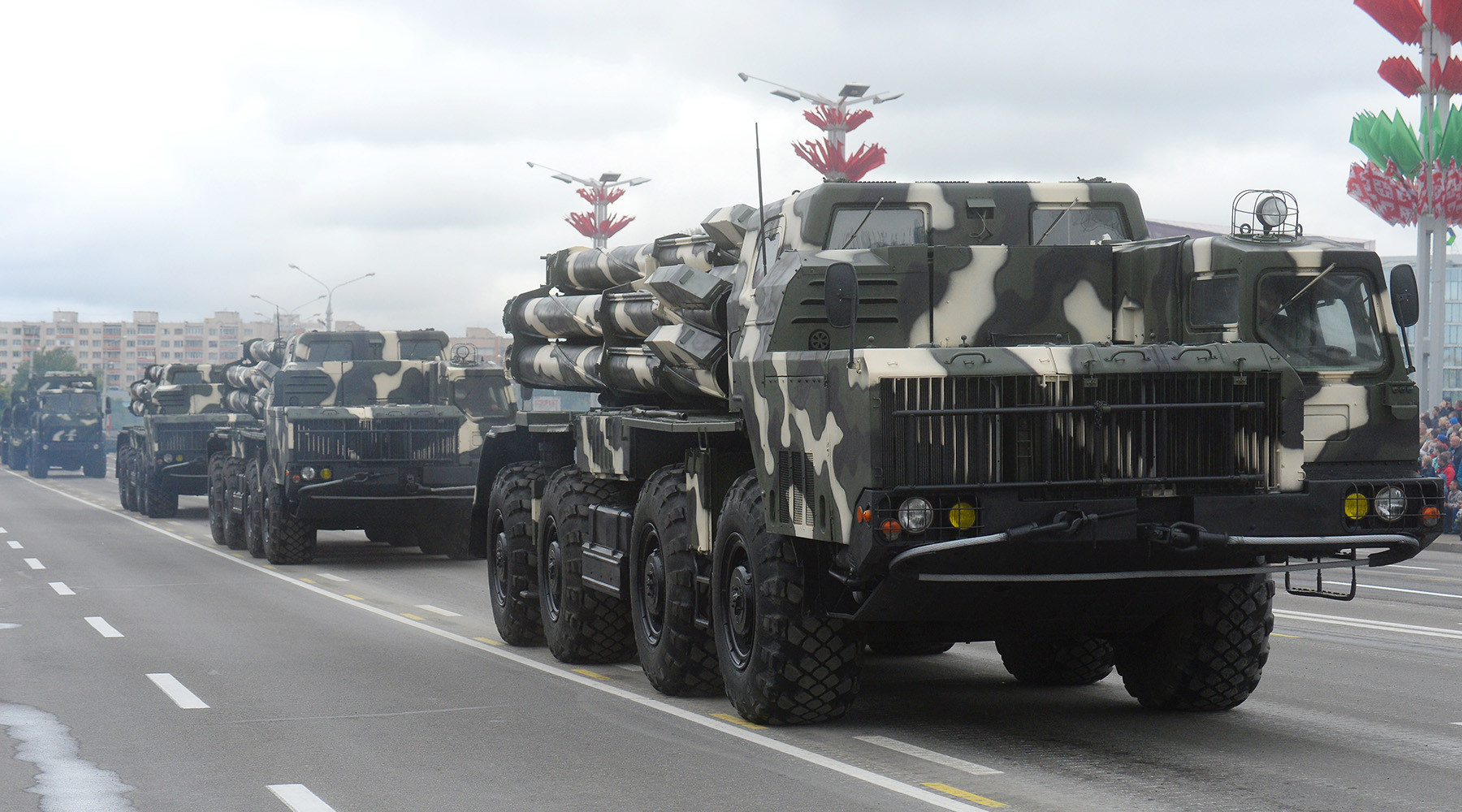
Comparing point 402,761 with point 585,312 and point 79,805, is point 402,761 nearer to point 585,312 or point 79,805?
point 79,805

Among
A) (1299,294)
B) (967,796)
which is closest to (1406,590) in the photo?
(1299,294)

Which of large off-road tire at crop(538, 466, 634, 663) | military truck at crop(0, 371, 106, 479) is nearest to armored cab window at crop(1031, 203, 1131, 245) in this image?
large off-road tire at crop(538, 466, 634, 663)

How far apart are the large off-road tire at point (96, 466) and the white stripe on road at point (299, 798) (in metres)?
56.8

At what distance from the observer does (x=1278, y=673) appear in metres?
11.3

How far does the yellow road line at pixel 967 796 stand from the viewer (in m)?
7.29

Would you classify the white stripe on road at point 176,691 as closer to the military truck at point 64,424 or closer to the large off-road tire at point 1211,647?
the large off-road tire at point 1211,647

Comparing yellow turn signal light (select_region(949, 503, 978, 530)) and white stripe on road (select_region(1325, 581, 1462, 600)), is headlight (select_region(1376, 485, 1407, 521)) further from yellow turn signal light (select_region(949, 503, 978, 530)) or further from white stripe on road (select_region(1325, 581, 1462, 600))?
white stripe on road (select_region(1325, 581, 1462, 600))

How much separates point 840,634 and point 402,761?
2.25 metres

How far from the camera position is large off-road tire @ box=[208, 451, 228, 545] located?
26906 mm

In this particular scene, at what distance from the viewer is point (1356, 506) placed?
27.1 feet

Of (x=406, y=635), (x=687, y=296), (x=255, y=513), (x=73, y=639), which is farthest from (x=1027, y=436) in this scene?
(x=255, y=513)

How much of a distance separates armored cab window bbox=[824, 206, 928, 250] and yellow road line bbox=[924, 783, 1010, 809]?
10.3ft

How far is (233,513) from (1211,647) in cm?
1901

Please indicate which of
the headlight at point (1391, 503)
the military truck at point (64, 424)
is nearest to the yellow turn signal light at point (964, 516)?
the headlight at point (1391, 503)
